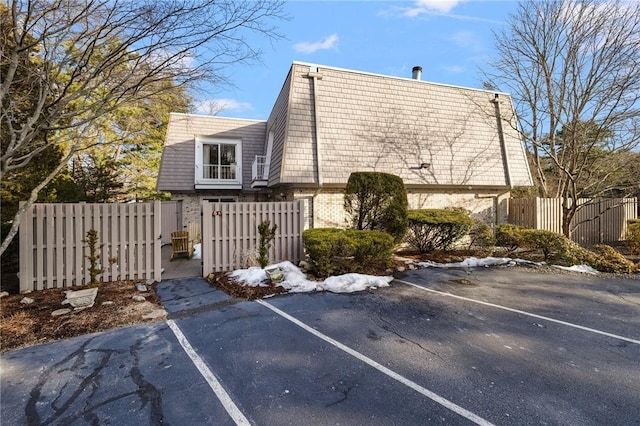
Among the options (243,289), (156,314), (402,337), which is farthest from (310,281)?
(156,314)

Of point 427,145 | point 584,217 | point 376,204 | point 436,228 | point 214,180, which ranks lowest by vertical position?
point 436,228

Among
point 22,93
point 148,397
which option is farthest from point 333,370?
point 22,93

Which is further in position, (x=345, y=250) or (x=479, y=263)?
(x=479, y=263)

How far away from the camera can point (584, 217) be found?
1116cm

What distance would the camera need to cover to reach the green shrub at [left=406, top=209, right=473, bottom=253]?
8664 mm

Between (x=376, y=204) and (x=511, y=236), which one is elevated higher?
(x=376, y=204)

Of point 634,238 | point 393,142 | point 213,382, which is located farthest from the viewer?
point 393,142

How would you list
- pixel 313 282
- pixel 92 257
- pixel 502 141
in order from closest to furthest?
pixel 92 257
pixel 313 282
pixel 502 141

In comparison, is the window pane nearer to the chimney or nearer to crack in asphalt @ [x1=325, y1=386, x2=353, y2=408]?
the chimney

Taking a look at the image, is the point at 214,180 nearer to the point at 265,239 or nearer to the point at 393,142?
the point at 265,239

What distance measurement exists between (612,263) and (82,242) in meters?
12.7

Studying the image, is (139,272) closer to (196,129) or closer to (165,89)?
(165,89)

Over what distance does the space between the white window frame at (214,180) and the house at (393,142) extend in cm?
197

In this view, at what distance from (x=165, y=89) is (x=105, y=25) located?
1249mm
